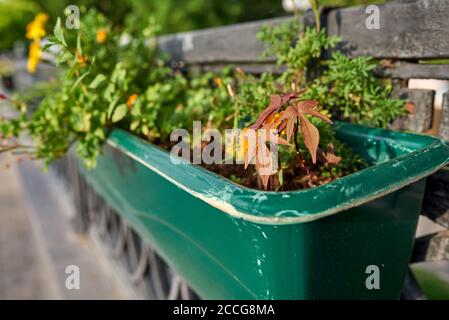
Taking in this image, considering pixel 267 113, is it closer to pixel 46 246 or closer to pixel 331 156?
pixel 331 156

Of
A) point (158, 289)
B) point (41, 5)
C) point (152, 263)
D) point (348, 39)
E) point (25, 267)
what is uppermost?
point (41, 5)

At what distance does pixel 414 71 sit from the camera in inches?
44.3

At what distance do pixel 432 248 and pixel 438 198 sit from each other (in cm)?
14

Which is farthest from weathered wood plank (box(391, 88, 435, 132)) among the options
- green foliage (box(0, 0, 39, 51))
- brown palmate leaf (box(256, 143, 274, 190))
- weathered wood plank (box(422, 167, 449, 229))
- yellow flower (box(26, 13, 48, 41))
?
green foliage (box(0, 0, 39, 51))

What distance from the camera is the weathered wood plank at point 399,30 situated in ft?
3.35

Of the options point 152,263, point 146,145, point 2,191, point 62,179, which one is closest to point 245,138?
point 146,145

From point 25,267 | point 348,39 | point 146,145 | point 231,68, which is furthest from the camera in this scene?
point 25,267

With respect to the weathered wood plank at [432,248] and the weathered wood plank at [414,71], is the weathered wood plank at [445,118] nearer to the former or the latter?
the weathered wood plank at [414,71]

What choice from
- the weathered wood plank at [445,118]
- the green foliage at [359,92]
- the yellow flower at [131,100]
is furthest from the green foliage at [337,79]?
the yellow flower at [131,100]

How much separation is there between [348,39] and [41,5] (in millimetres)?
15745

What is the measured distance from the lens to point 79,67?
4.62 ft

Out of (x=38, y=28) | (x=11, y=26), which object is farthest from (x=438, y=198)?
(x=11, y=26)

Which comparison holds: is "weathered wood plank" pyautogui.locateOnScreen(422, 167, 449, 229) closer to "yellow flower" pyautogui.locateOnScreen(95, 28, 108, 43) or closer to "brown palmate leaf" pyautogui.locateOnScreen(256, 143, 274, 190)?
"brown palmate leaf" pyautogui.locateOnScreen(256, 143, 274, 190)

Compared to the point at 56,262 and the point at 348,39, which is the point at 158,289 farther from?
the point at 348,39
